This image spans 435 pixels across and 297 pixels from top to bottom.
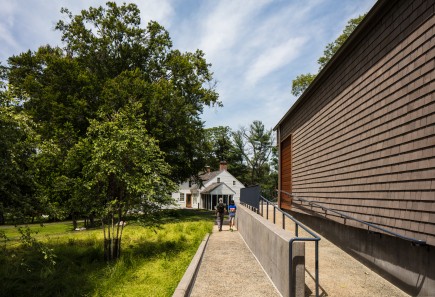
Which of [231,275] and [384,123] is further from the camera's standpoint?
[231,275]

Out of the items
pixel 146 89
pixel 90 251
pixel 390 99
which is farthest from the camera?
pixel 146 89

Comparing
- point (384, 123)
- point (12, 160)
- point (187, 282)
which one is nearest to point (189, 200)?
point (12, 160)

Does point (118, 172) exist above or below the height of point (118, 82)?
below

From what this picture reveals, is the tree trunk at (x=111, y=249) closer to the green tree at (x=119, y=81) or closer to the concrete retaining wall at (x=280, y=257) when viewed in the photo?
the concrete retaining wall at (x=280, y=257)

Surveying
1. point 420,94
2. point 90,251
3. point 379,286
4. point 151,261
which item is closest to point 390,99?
point 420,94

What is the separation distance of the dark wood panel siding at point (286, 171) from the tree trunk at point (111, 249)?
28.7ft

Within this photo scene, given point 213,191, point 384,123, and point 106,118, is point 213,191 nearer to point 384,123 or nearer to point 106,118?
point 106,118

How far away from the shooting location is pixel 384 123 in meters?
7.33

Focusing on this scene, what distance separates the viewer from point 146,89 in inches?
1032

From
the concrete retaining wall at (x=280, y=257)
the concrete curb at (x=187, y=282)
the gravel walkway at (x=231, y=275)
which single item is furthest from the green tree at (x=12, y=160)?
the concrete retaining wall at (x=280, y=257)

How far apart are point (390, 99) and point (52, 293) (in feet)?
28.0

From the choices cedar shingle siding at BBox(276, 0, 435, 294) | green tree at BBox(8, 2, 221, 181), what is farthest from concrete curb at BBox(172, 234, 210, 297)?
green tree at BBox(8, 2, 221, 181)

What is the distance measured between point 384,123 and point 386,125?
10cm

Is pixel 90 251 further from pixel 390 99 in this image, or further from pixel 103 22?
pixel 103 22
